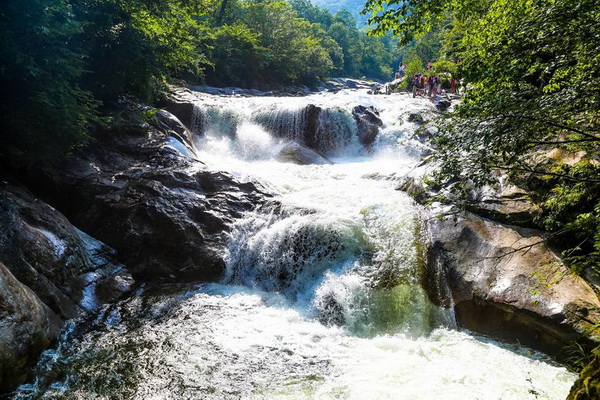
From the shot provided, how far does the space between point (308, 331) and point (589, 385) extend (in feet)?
13.7

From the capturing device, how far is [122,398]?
15.0ft

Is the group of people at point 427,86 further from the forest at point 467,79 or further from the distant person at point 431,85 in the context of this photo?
the forest at point 467,79

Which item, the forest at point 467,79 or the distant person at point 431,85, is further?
the distant person at point 431,85

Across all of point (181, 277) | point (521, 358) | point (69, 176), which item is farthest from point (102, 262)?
point (521, 358)

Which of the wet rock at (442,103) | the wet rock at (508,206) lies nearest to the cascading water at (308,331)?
the wet rock at (508,206)

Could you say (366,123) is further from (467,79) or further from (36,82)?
(467,79)

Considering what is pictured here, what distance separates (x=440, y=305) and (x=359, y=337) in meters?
1.61

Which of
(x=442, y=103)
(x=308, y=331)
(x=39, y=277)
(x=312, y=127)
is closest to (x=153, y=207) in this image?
(x=39, y=277)

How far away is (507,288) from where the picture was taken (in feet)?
19.8

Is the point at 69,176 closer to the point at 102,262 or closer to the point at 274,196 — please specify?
the point at 102,262

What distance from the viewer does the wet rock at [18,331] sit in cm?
449

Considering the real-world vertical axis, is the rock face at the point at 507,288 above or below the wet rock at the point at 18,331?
above

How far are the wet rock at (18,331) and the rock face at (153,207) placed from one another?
2.82m

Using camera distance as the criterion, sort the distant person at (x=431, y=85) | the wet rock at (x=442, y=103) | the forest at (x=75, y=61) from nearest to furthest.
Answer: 1. the forest at (x=75, y=61)
2. the wet rock at (x=442, y=103)
3. the distant person at (x=431, y=85)
